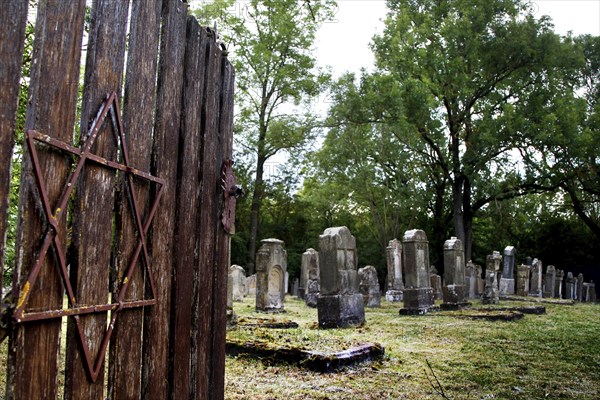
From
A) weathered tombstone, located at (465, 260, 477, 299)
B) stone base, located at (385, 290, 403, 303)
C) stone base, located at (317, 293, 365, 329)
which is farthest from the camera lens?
weathered tombstone, located at (465, 260, 477, 299)

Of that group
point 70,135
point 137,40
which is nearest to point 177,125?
point 137,40

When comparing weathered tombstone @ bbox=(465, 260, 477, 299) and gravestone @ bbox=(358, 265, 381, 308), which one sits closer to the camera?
gravestone @ bbox=(358, 265, 381, 308)

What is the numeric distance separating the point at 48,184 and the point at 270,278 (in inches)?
495

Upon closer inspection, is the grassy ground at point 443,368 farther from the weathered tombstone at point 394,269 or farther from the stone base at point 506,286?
the stone base at point 506,286

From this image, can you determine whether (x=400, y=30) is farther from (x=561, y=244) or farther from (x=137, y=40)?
(x=137, y=40)

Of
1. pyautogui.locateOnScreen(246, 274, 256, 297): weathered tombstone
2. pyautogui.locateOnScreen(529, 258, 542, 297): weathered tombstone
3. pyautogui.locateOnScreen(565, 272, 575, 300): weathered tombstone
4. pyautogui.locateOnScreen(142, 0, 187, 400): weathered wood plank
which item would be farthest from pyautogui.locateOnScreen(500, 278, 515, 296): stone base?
pyautogui.locateOnScreen(142, 0, 187, 400): weathered wood plank

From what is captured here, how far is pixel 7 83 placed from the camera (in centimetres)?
166

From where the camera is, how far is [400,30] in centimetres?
2466

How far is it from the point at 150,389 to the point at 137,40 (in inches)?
65.7

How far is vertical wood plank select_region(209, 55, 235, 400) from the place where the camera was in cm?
335

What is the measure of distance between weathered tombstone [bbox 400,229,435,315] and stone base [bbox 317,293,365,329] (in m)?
3.46

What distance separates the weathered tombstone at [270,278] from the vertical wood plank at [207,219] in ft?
35.3

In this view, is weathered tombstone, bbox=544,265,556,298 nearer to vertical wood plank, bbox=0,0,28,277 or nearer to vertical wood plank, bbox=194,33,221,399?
vertical wood plank, bbox=194,33,221,399

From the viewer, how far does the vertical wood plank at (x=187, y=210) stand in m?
2.81
